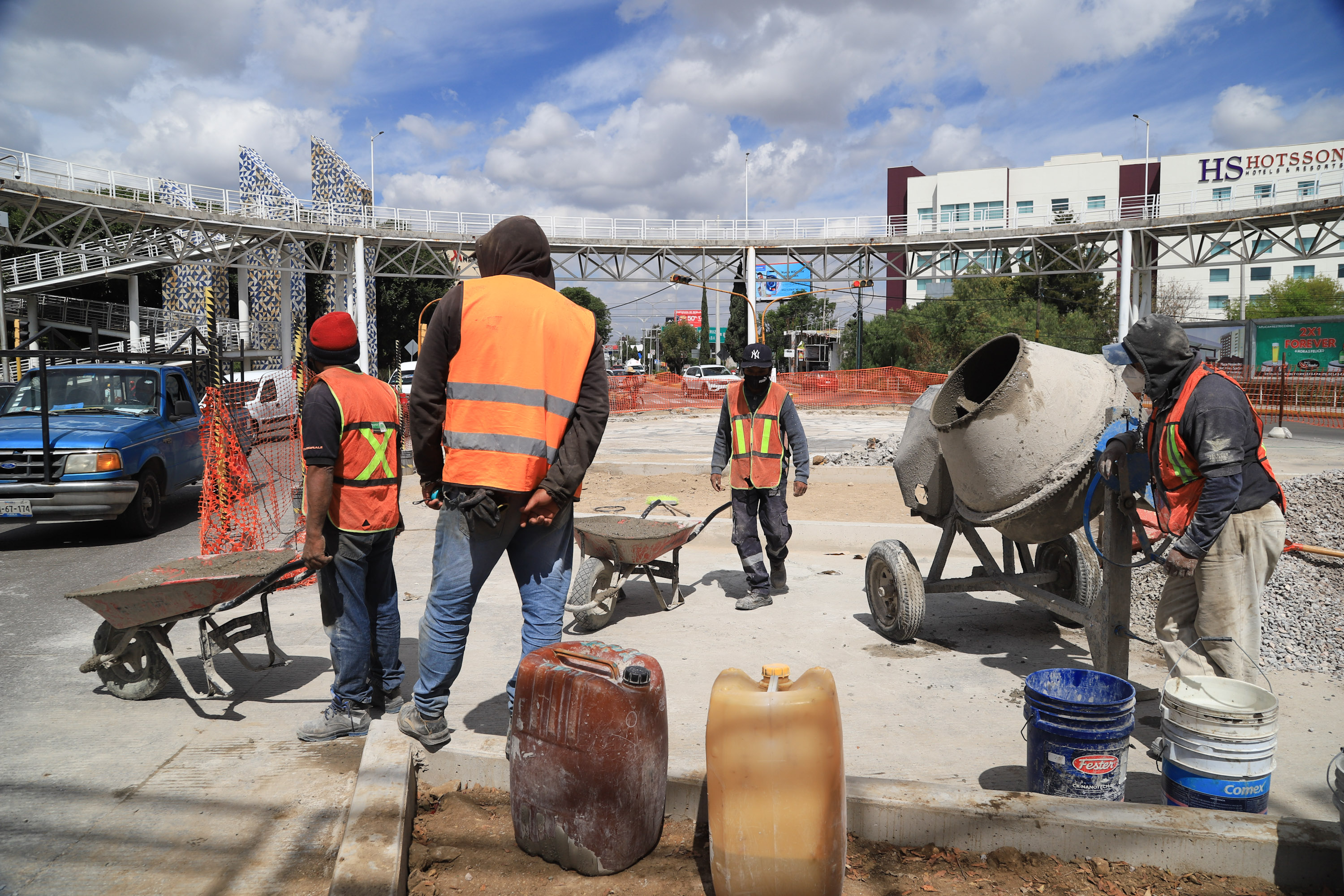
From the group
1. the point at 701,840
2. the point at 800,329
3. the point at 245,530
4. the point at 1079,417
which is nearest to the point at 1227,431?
the point at 1079,417

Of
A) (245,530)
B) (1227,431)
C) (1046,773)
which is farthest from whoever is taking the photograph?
(245,530)

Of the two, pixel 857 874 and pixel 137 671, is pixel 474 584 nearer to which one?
pixel 857 874

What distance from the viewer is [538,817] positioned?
2736mm

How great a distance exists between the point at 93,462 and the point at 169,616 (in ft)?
18.1

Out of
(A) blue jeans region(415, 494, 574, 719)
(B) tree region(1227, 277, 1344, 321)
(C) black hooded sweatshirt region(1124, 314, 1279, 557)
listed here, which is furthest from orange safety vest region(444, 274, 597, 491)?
(B) tree region(1227, 277, 1344, 321)

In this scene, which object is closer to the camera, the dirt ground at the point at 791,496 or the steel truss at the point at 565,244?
the dirt ground at the point at 791,496

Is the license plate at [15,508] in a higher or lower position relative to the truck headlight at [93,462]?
lower

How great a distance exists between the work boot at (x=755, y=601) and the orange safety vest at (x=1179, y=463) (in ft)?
10.1

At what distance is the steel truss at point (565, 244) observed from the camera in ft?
105

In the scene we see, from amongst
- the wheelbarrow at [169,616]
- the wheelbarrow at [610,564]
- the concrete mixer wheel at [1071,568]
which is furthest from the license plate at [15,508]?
the concrete mixer wheel at [1071,568]

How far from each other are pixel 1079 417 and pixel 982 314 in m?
46.6

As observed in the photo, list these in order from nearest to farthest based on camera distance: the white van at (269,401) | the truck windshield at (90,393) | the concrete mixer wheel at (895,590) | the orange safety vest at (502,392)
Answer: the orange safety vest at (502,392) → the concrete mixer wheel at (895,590) → the truck windshield at (90,393) → the white van at (269,401)

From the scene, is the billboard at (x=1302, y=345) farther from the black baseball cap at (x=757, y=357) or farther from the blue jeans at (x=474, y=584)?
the blue jeans at (x=474, y=584)

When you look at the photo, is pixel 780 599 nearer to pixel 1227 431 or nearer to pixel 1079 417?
pixel 1079 417
